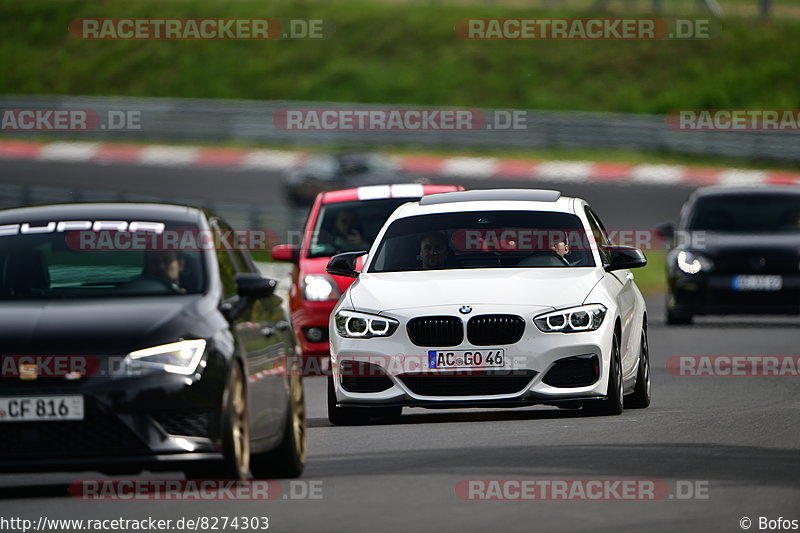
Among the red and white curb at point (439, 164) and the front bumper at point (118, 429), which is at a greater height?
the red and white curb at point (439, 164)

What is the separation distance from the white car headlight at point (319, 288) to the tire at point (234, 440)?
728cm

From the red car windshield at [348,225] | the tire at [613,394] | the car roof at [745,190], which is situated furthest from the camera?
the car roof at [745,190]

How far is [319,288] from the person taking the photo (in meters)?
16.4

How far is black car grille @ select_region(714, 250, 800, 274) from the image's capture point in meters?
21.3

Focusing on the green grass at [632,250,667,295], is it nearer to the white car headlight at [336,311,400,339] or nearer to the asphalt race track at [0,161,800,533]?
the asphalt race track at [0,161,800,533]

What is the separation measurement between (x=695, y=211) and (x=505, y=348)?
1097 centimetres

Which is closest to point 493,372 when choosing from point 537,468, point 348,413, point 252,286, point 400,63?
point 348,413

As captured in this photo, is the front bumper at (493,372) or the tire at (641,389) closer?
the front bumper at (493,372)

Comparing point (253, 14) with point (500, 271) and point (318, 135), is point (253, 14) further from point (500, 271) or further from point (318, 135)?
point (500, 271)

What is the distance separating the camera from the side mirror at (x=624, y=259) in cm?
1256

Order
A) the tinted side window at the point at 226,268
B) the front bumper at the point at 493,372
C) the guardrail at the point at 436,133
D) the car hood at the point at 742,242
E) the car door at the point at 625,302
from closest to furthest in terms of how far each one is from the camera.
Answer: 1. the tinted side window at the point at 226,268
2. the front bumper at the point at 493,372
3. the car door at the point at 625,302
4. the car hood at the point at 742,242
5. the guardrail at the point at 436,133

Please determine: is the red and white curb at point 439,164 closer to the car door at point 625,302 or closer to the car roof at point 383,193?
the car roof at point 383,193

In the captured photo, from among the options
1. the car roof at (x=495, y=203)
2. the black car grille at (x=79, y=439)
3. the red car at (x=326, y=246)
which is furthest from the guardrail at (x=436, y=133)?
the black car grille at (x=79, y=439)

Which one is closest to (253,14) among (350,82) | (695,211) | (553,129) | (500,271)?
(350,82)
